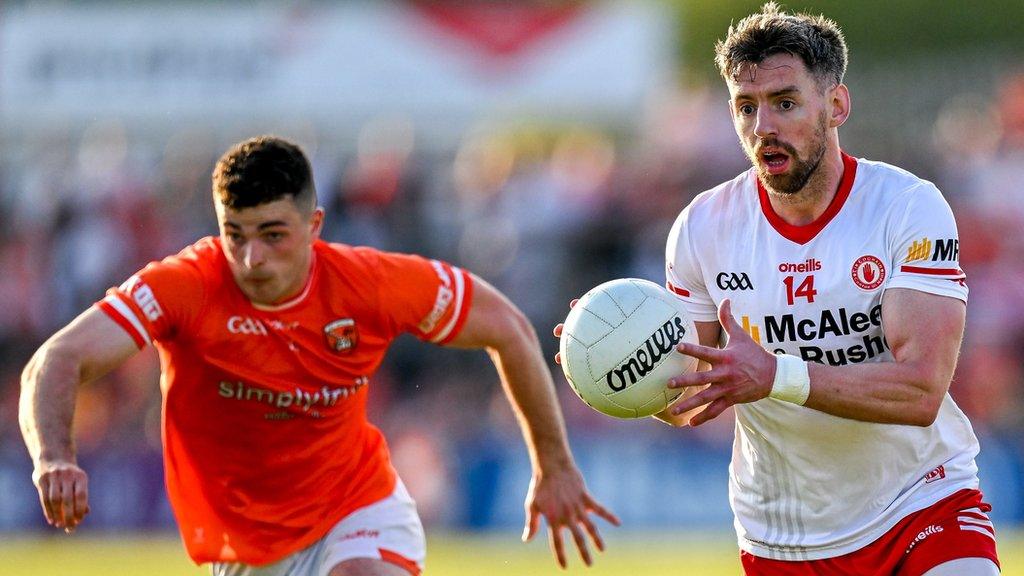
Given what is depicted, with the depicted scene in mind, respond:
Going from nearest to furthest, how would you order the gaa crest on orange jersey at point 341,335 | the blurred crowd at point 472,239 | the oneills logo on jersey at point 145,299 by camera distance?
the oneills logo on jersey at point 145,299, the gaa crest on orange jersey at point 341,335, the blurred crowd at point 472,239

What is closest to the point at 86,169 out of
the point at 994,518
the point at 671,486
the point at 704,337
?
the point at 671,486

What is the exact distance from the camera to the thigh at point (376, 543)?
7000mm

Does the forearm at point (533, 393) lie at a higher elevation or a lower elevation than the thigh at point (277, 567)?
higher

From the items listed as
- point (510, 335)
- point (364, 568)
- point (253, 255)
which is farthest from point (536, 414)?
point (253, 255)

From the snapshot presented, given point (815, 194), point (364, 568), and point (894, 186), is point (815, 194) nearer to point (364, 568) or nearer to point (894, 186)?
point (894, 186)

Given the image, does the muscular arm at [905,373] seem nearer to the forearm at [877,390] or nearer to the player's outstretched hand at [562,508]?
the forearm at [877,390]

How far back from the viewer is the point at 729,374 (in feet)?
17.5

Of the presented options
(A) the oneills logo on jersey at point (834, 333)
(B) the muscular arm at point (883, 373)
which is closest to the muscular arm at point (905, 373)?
(B) the muscular arm at point (883, 373)

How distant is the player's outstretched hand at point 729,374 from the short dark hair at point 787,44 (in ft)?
3.71

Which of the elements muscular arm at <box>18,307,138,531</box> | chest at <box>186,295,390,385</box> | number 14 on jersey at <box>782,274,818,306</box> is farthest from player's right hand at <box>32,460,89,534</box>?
number 14 on jersey at <box>782,274,818,306</box>

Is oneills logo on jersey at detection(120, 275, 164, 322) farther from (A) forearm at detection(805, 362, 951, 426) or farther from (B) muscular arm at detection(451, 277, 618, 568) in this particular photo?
(A) forearm at detection(805, 362, 951, 426)

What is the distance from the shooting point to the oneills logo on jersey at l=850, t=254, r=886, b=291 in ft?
19.5

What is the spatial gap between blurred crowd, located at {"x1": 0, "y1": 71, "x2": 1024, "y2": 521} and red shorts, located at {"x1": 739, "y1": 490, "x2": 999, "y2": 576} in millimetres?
8675

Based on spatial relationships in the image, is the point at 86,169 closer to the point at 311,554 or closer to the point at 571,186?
the point at 571,186
